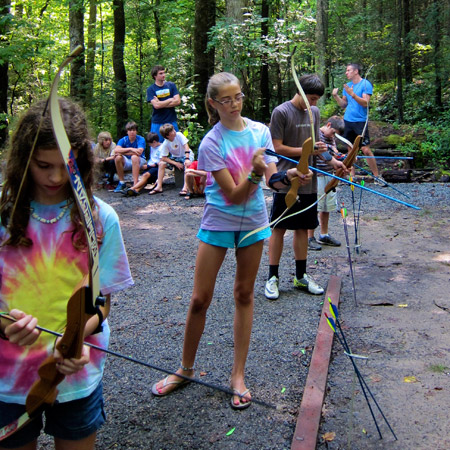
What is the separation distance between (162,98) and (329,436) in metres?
8.50

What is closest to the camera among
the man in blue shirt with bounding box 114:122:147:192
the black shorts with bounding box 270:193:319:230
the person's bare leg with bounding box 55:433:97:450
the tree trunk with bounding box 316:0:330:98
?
the person's bare leg with bounding box 55:433:97:450

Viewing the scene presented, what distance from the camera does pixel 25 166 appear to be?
5.37ft

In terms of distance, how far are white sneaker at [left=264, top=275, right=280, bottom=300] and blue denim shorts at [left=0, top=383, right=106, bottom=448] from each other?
310 cm

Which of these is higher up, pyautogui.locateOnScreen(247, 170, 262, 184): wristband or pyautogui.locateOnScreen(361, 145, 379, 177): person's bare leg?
pyautogui.locateOnScreen(247, 170, 262, 184): wristband

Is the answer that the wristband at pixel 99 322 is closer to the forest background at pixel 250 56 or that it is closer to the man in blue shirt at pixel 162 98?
the forest background at pixel 250 56

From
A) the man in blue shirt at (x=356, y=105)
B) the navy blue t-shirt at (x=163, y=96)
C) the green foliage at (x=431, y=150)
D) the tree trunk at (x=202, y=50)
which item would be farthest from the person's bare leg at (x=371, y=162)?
the tree trunk at (x=202, y=50)

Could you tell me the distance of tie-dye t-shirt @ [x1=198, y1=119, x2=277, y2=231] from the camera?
283 cm

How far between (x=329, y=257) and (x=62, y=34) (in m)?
21.4

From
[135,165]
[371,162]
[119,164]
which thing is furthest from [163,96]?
[371,162]

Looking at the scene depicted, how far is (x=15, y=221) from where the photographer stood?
163cm

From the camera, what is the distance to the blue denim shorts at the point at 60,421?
5.43 ft

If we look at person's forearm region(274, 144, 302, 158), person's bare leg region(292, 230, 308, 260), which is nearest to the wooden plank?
person's bare leg region(292, 230, 308, 260)

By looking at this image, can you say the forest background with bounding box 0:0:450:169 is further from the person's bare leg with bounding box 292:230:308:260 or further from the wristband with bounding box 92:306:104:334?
the wristband with bounding box 92:306:104:334

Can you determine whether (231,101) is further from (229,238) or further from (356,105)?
(356,105)
